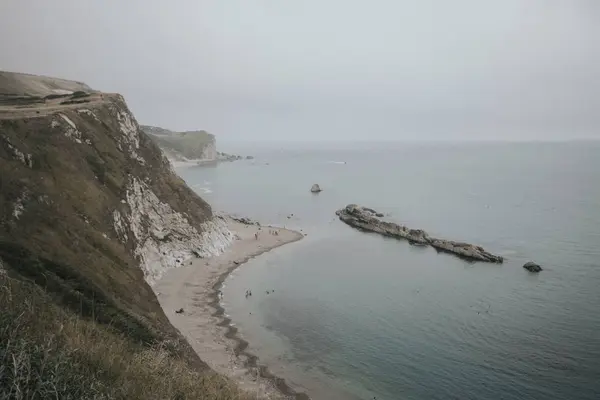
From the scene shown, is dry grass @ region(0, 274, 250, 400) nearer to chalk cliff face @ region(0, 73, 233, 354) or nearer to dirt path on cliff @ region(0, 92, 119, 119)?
chalk cliff face @ region(0, 73, 233, 354)

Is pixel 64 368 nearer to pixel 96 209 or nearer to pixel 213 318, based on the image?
pixel 96 209

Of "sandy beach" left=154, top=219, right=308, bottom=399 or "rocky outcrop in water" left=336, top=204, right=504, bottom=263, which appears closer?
"sandy beach" left=154, top=219, right=308, bottom=399

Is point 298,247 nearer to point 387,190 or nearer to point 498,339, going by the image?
point 498,339

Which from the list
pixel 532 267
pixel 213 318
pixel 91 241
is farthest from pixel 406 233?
pixel 91 241

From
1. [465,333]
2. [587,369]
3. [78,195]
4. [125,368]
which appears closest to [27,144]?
[78,195]

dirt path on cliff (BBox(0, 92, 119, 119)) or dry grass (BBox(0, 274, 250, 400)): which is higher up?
dirt path on cliff (BBox(0, 92, 119, 119))

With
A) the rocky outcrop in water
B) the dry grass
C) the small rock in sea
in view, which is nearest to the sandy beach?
the dry grass

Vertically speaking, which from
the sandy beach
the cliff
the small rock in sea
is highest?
the cliff
